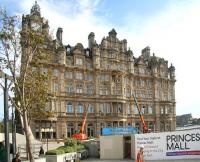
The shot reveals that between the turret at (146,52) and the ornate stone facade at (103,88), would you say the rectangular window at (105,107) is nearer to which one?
the ornate stone facade at (103,88)

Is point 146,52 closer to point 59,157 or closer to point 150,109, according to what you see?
point 150,109

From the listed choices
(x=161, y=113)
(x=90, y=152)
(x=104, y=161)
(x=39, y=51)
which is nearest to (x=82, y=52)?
(x=161, y=113)

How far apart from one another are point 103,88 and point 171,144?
192ft

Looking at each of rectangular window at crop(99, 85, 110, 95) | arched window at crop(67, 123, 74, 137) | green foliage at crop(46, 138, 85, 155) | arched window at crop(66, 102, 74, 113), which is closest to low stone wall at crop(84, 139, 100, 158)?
green foliage at crop(46, 138, 85, 155)

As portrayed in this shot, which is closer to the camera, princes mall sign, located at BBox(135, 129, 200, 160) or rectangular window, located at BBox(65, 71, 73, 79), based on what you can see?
princes mall sign, located at BBox(135, 129, 200, 160)

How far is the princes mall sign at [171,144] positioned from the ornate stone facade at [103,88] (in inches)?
1798

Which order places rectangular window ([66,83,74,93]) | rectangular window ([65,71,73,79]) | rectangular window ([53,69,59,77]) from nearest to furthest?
rectangular window ([53,69,59,77]) → rectangular window ([66,83,74,93]) → rectangular window ([65,71,73,79])

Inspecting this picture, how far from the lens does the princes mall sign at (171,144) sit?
3422 cm

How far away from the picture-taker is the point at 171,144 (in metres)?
35.9

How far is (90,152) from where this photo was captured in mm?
52594

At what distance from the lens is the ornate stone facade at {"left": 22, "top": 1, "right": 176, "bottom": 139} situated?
86062mm

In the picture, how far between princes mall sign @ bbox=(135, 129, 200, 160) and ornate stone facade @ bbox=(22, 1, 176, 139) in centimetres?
4567

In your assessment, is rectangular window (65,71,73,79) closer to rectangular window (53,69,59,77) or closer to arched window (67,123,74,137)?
rectangular window (53,69,59,77)

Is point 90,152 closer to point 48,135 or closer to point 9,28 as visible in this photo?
point 9,28
